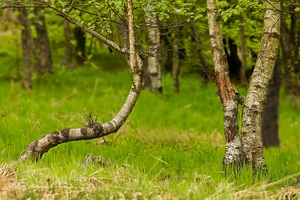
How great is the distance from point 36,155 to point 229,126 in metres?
2.59

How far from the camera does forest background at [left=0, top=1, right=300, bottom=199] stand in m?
5.64

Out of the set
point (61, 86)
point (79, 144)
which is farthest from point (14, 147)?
point (61, 86)

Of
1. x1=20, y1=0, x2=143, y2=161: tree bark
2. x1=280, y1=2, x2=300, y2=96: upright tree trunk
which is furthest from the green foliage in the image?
x1=280, y1=2, x2=300, y2=96: upright tree trunk

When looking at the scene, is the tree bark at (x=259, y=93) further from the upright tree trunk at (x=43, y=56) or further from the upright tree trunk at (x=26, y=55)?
the upright tree trunk at (x=43, y=56)

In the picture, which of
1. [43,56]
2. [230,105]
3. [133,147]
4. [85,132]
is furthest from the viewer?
[43,56]

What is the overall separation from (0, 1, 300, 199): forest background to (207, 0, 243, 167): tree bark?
294 mm

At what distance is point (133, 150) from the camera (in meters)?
8.43

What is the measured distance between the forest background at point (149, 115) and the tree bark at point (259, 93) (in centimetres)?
30

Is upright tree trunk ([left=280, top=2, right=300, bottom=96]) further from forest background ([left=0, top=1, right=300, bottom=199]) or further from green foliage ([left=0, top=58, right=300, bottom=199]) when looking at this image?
green foliage ([left=0, top=58, right=300, bottom=199])

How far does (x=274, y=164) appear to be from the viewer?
8000mm

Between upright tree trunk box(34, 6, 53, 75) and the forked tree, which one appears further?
upright tree trunk box(34, 6, 53, 75)

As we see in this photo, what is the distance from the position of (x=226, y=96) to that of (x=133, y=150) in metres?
2.09

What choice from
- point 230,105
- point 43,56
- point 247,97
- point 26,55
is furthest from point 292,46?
point 43,56

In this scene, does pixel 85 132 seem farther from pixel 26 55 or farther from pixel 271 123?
pixel 26 55
